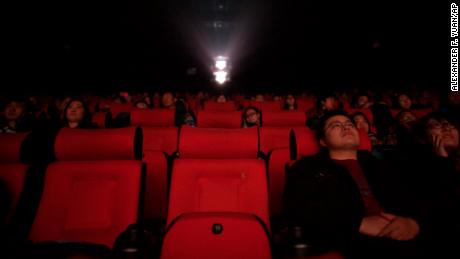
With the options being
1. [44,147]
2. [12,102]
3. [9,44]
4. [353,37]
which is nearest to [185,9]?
[9,44]

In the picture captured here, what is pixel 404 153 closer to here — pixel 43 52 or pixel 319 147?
pixel 319 147

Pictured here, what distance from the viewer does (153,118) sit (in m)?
3.94

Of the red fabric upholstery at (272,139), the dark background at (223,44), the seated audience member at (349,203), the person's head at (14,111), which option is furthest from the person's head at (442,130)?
the dark background at (223,44)

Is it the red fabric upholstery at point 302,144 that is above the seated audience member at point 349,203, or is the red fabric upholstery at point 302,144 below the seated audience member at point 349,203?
above

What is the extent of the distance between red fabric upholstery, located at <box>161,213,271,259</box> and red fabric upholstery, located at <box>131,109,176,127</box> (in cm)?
272

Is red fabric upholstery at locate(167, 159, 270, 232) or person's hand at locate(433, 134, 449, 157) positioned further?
person's hand at locate(433, 134, 449, 157)

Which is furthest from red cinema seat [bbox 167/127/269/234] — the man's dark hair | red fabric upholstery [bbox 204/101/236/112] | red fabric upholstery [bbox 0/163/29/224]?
red fabric upholstery [bbox 204/101/236/112]

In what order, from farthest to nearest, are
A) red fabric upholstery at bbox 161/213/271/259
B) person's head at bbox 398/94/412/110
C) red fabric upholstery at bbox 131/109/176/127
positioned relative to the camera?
person's head at bbox 398/94/412/110, red fabric upholstery at bbox 131/109/176/127, red fabric upholstery at bbox 161/213/271/259

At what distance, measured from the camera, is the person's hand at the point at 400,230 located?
167cm

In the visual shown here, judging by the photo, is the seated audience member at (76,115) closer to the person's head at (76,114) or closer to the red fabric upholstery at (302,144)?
the person's head at (76,114)

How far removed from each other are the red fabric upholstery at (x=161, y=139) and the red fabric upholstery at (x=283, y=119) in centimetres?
127

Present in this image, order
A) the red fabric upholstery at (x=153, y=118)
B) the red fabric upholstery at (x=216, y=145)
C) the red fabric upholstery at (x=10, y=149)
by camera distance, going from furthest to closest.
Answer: the red fabric upholstery at (x=153, y=118)
the red fabric upholstery at (x=216, y=145)
the red fabric upholstery at (x=10, y=149)

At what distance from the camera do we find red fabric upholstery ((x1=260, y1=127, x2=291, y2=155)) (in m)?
3.16

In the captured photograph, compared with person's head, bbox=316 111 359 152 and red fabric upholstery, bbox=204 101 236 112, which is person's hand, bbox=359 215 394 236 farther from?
red fabric upholstery, bbox=204 101 236 112
